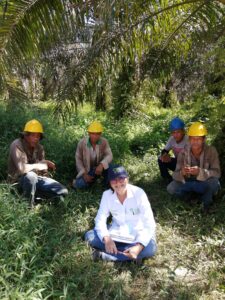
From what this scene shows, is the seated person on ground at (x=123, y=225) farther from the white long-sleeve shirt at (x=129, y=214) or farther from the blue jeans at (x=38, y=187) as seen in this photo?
the blue jeans at (x=38, y=187)

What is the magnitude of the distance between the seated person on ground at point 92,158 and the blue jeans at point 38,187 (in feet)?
1.61

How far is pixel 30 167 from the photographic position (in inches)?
198

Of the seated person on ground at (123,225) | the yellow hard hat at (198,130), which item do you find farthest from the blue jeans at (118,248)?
the yellow hard hat at (198,130)

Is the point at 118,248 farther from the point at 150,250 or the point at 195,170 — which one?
the point at 195,170

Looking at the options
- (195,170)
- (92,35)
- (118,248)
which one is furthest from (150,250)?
(92,35)

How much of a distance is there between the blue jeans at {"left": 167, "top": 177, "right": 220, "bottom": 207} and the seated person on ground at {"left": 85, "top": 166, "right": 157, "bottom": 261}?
138 centimetres

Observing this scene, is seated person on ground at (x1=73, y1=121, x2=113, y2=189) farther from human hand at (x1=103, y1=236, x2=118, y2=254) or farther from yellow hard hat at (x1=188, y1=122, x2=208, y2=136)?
human hand at (x1=103, y1=236, x2=118, y2=254)

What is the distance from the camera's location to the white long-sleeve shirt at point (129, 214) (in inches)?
152

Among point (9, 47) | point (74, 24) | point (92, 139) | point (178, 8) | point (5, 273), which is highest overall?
point (178, 8)

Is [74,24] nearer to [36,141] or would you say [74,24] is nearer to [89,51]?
[89,51]

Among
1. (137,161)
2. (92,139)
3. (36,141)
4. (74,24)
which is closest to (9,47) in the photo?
(74,24)

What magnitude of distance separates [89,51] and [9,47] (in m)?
1.57

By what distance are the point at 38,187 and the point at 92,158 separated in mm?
1064

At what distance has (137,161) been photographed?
7.42 meters
